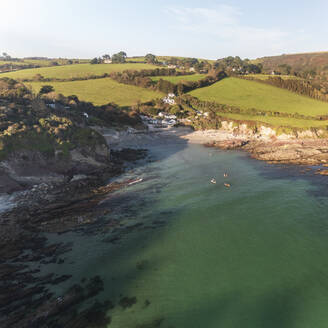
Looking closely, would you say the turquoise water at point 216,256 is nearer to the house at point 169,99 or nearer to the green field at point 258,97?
the green field at point 258,97

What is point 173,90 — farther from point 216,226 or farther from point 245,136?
point 216,226

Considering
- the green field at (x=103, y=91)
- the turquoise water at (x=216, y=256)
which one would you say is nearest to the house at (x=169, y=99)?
the green field at (x=103, y=91)

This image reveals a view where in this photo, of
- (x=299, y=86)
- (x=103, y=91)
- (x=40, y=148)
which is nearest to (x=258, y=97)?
(x=299, y=86)

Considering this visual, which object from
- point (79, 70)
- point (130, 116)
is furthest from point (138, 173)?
point (79, 70)

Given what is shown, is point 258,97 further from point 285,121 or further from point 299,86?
point 285,121

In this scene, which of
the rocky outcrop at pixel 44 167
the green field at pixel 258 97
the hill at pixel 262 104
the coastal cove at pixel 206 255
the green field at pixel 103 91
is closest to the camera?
the coastal cove at pixel 206 255

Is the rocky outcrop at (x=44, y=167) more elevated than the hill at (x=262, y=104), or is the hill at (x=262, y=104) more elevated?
the hill at (x=262, y=104)
